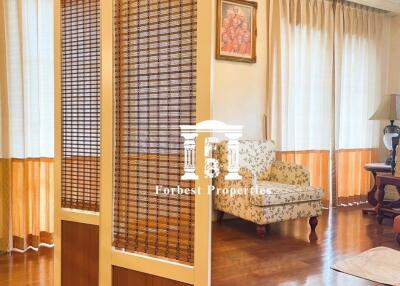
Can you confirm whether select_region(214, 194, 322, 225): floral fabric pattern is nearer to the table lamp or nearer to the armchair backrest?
the armchair backrest

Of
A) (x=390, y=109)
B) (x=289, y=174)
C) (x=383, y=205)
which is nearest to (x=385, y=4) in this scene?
(x=390, y=109)

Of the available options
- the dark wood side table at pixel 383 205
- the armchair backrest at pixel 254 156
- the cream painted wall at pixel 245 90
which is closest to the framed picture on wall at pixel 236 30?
the cream painted wall at pixel 245 90

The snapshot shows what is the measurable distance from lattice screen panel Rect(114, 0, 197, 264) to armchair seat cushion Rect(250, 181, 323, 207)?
2.11m

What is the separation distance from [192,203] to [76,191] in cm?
89

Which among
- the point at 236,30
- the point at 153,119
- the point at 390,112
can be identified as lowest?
the point at 153,119

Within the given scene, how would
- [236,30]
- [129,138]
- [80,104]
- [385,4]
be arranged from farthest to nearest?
[385,4], [236,30], [80,104], [129,138]

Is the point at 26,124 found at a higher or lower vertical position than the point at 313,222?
higher

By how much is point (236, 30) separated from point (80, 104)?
285 cm

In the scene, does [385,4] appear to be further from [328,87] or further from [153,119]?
[153,119]

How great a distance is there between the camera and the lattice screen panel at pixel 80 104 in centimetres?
208

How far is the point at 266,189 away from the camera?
3816mm

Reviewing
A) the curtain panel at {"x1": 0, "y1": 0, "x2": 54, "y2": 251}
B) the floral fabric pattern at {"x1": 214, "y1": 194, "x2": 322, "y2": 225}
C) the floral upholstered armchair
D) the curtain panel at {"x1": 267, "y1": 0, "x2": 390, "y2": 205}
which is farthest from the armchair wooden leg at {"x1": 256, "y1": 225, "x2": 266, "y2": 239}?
the curtain panel at {"x1": 0, "y1": 0, "x2": 54, "y2": 251}

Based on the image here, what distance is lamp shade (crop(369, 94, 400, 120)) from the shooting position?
4988 millimetres

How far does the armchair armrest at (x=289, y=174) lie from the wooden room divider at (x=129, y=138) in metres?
2.68
